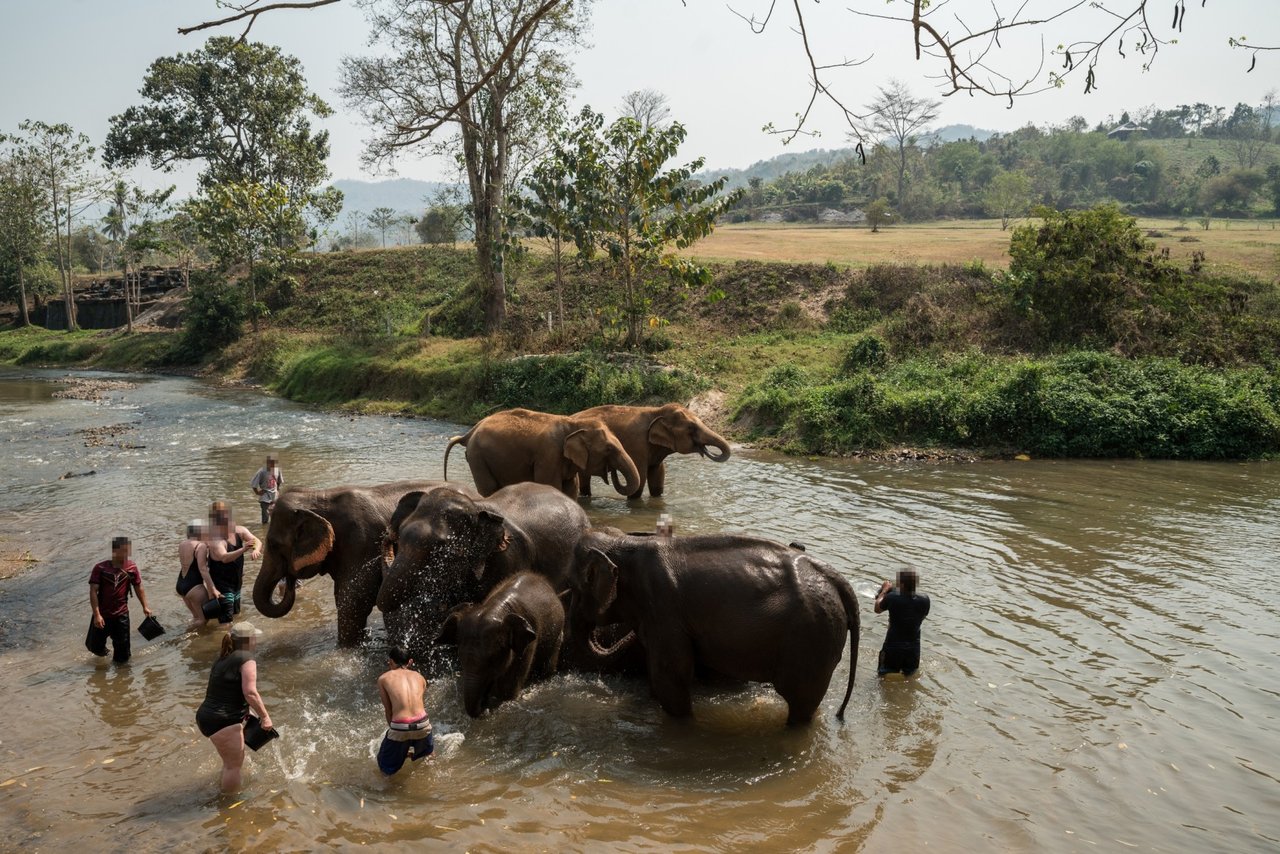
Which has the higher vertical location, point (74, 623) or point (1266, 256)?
point (1266, 256)

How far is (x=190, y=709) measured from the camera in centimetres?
808

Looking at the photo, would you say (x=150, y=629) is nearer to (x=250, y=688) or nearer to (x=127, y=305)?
(x=250, y=688)

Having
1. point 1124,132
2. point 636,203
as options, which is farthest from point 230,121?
point 1124,132

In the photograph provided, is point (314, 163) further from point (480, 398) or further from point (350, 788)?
point (350, 788)

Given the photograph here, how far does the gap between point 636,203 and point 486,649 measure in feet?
68.8

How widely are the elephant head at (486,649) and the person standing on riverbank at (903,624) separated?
3228 mm

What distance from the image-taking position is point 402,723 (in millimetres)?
6676

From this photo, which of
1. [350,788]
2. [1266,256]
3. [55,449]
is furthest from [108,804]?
[1266,256]

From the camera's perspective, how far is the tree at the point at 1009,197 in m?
71.6

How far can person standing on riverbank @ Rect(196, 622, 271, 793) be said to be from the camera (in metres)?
6.55

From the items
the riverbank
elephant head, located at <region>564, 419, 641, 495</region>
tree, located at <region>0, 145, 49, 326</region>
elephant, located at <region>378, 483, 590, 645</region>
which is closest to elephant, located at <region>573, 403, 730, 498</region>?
elephant head, located at <region>564, 419, 641, 495</region>

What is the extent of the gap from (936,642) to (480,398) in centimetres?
1923

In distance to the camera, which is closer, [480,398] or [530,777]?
[530,777]

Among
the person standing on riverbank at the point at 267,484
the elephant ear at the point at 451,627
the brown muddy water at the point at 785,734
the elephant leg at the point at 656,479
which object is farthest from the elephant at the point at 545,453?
the elephant ear at the point at 451,627
